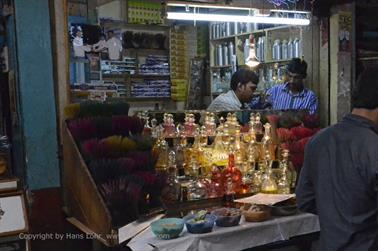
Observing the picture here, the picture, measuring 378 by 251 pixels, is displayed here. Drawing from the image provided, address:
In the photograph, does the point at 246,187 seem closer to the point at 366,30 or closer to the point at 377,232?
the point at 377,232

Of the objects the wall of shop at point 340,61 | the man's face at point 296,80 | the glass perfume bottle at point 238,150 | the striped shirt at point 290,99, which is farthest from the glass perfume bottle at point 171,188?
the wall of shop at point 340,61

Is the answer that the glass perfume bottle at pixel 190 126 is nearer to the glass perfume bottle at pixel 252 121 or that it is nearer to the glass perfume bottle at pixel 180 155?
the glass perfume bottle at pixel 180 155

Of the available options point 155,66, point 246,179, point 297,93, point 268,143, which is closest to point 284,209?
point 246,179

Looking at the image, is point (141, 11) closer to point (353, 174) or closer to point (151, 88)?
point (151, 88)

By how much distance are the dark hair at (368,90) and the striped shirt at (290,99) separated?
266 cm

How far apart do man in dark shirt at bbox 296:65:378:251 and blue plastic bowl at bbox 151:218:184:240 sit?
0.81m

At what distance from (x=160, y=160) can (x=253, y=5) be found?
1.87 metres

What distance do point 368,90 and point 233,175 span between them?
151 centimetres

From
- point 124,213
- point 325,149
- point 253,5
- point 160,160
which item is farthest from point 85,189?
point 253,5

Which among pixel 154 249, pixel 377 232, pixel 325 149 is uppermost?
pixel 325 149

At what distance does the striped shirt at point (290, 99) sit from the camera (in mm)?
4898

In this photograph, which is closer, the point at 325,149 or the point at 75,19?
the point at 325,149

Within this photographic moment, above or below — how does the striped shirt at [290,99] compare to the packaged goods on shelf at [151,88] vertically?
below

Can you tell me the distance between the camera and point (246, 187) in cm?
351
